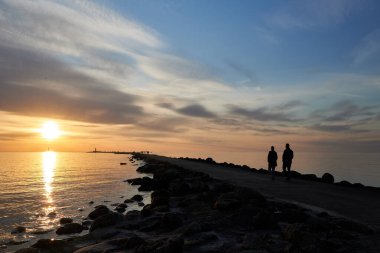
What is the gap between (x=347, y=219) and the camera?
11297 mm

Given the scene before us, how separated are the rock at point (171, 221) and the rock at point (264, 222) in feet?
8.10

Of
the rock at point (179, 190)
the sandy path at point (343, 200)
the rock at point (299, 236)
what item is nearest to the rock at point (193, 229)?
the rock at point (299, 236)

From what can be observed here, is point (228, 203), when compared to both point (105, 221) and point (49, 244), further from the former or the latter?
point (49, 244)

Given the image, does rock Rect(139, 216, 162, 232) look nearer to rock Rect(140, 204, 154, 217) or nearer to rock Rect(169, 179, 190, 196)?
rock Rect(140, 204, 154, 217)

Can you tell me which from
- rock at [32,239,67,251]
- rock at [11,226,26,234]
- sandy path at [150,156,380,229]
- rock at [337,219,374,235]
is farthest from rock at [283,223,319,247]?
rock at [11,226,26,234]

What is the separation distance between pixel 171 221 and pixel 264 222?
297 cm

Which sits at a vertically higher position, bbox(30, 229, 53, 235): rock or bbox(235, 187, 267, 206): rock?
bbox(235, 187, 267, 206): rock

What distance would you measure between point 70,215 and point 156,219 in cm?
802

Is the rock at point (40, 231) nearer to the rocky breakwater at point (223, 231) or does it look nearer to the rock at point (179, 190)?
the rocky breakwater at point (223, 231)

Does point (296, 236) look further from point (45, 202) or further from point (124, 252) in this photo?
point (45, 202)

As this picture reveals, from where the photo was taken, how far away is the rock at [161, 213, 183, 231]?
12016 millimetres

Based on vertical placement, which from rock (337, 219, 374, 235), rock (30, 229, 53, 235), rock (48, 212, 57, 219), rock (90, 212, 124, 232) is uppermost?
rock (337, 219, 374, 235)

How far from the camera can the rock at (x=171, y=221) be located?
12.0 metres

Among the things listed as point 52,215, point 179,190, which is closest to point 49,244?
point 52,215
